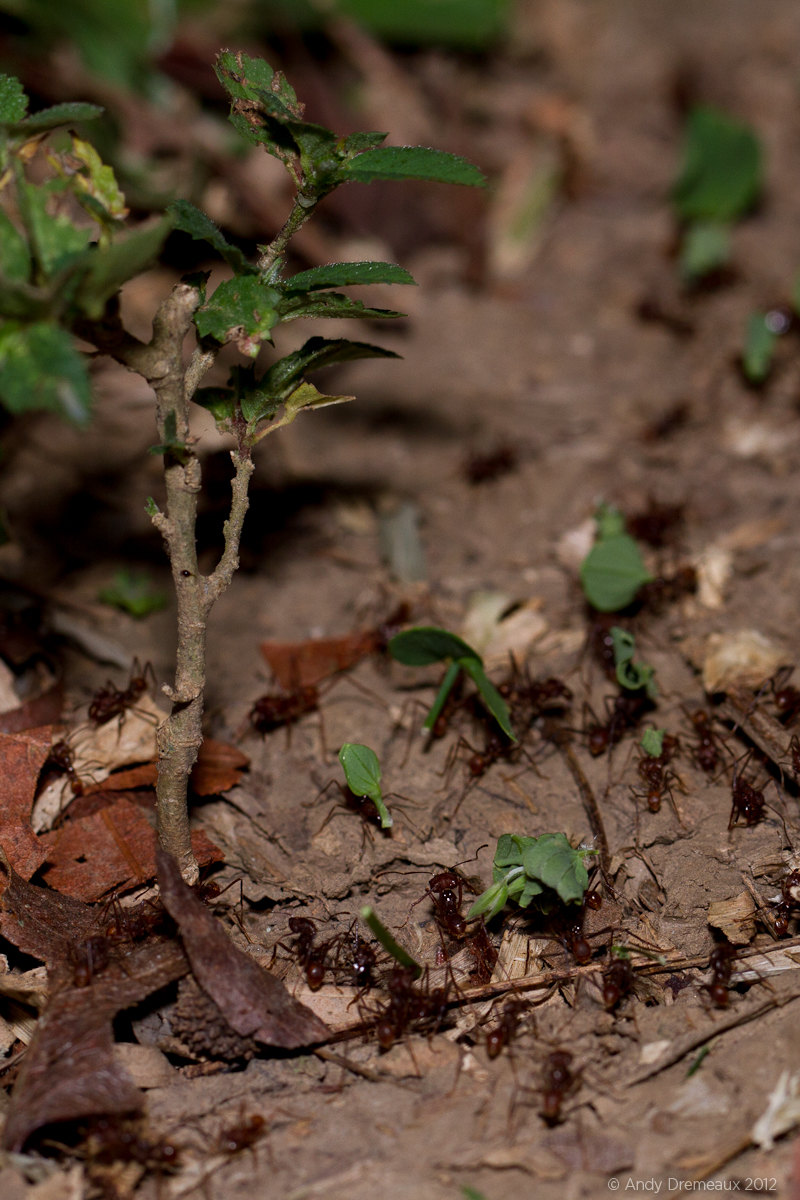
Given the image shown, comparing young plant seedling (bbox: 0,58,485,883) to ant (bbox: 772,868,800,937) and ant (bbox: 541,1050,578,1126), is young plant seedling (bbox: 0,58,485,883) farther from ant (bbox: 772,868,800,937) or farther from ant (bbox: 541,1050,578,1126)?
ant (bbox: 772,868,800,937)

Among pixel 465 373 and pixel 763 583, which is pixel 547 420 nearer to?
pixel 465 373

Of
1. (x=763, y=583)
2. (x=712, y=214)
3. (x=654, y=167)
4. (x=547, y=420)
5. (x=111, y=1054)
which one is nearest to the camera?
(x=111, y=1054)

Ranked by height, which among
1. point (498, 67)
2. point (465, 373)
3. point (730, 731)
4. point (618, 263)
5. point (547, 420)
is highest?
point (498, 67)

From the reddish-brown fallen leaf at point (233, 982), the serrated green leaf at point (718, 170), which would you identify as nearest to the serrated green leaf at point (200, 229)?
the reddish-brown fallen leaf at point (233, 982)

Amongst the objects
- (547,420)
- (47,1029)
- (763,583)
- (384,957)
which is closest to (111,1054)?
(47,1029)

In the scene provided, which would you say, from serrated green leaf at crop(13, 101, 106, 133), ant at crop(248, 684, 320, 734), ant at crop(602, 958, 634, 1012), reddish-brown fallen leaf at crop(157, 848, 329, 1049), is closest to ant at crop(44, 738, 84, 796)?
ant at crop(248, 684, 320, 734)

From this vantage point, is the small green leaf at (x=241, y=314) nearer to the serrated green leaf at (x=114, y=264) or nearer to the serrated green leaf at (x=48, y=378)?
the serrated green leaf at (x=114, y=264)

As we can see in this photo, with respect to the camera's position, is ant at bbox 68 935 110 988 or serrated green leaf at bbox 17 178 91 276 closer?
serrated green leaf at bbox 17 178 91 276
